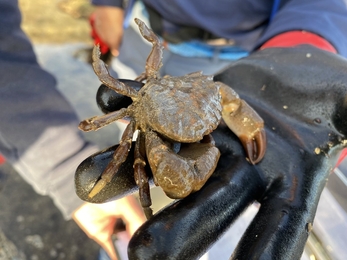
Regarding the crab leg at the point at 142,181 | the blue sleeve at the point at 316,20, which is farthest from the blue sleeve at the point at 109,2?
the crab leg at the point at 142,181

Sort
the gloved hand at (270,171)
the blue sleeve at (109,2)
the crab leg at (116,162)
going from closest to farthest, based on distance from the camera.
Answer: the gloved hand at (270,171) → the crab leg at (116,162) → the blue sleeve at (109,2)

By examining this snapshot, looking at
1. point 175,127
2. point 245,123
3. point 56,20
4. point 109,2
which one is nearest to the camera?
point 175,127

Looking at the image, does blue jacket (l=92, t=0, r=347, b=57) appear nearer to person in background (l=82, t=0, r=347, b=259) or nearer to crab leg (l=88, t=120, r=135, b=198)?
person in background (l=82, t=0, r=347, b=259)

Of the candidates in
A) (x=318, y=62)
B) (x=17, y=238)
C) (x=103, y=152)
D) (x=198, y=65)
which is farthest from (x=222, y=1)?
(x=17, y=238)

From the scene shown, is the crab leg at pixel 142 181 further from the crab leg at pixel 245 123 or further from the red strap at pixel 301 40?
the red strap at pixel 301 40

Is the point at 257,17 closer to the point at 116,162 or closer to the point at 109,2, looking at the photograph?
the point at 109,2

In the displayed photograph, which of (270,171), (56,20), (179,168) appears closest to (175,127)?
(179,168)
